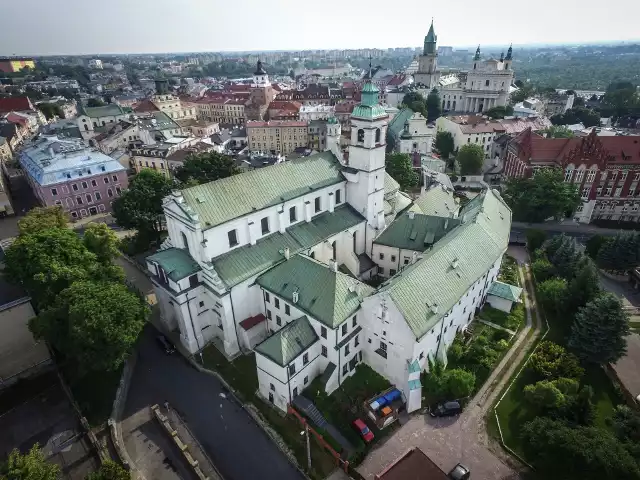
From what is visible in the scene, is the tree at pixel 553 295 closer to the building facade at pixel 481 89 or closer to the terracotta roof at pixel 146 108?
the building facade at pixel 481 89

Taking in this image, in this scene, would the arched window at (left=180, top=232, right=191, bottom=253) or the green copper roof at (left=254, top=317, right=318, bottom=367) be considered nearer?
the green copper roof at (left=254, top=317, right=318, bottom=367)

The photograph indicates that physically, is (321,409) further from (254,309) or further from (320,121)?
(320,121)

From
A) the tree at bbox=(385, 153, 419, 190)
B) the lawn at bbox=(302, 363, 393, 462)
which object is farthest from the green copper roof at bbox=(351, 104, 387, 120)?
the tree at bbox=(385, 153, 419, 190)

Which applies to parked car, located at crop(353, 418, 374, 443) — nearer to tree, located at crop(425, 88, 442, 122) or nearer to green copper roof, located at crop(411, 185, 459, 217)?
green copper roof, located at crop(411, 185, 459, 217)

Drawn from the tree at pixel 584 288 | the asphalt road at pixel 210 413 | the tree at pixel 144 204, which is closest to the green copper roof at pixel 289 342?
the asphalt road at pixel 210 413

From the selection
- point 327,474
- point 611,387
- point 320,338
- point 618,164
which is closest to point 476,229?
point 611,387
